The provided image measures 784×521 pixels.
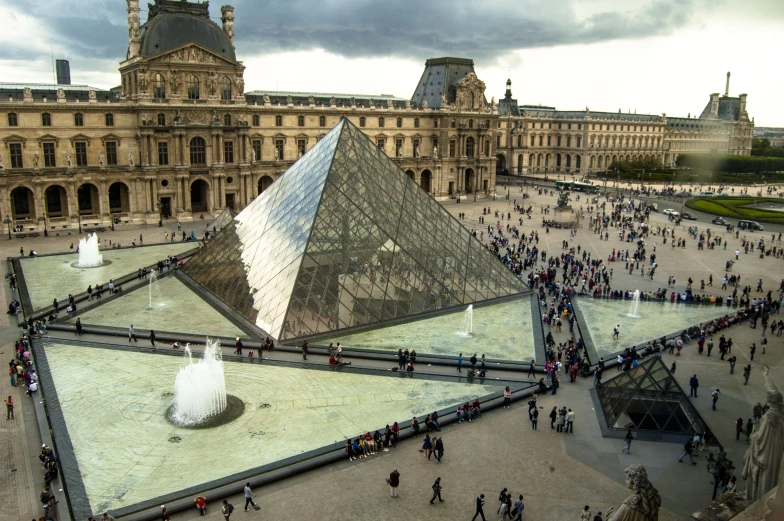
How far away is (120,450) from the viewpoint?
14.0 metres

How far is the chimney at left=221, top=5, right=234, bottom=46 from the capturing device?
47906mm

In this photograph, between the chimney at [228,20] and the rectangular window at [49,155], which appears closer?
the rectangular window at [49,155]

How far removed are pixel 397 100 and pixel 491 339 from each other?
43725 millimetres

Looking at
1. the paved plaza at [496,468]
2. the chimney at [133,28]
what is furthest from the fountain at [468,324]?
the chimney at [133,28]

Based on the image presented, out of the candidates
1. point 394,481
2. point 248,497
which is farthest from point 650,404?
point 248,497

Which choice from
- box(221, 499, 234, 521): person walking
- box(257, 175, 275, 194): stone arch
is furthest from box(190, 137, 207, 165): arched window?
box(221, 499, 234, 521): person walking

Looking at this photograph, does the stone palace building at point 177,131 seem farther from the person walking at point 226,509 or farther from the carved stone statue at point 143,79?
the person walking at point 226,509

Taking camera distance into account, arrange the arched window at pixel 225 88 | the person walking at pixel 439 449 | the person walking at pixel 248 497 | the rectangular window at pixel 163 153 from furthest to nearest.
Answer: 1. the arched window at pixel 225 88
2. the rectangular window at pixel 163 153
3. the person walking at pixel 439 449
4. the person walking at pixel 248 497

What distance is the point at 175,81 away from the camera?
44.1 metres

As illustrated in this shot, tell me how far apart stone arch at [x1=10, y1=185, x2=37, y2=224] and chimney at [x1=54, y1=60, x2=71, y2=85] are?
22.1 m

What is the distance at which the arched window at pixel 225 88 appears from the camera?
46.7 metres

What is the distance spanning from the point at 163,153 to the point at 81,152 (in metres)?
5.28

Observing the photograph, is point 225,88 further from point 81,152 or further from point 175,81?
point 81,152

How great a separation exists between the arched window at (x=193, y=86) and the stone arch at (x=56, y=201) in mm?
10995
